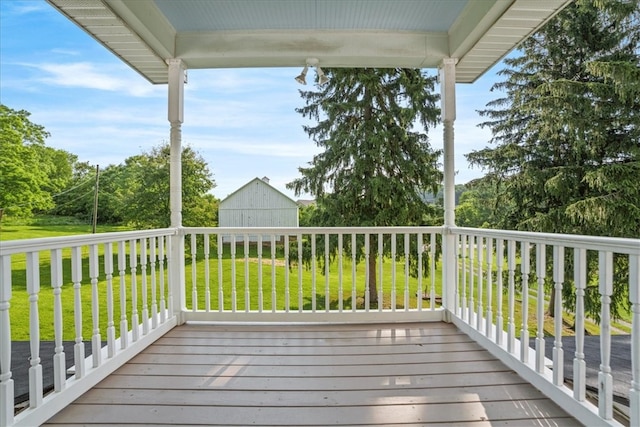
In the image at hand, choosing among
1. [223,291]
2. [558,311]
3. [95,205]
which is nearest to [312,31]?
[558,311]

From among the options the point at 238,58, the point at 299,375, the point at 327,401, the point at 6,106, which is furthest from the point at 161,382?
the point at 6,106

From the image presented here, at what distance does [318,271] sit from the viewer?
28.6 ft

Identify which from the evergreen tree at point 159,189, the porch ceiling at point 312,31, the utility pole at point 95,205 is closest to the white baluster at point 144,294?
the porch ceiling at point 312,31

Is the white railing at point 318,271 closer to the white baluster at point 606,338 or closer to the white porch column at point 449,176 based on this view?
the white porch column at point 449,176

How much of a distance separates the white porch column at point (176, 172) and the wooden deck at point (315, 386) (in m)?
0.51

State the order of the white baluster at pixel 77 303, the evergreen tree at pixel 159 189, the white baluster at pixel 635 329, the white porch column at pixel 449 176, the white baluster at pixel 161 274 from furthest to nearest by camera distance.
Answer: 1. the evergreen tree at pixel 159 189
2. the white porch column at pixel 449 176
3. the white baluster at pixel 161 274
4. the white baluster at pixel 77 303
5. the white baluster at pixel 635 329

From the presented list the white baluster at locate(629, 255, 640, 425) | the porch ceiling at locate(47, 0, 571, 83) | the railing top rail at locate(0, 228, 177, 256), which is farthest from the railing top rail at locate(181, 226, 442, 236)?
the white baluster at locate(629, 255, 640, 425)

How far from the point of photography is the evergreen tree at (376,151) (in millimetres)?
7141

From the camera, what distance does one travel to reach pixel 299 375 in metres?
2.29

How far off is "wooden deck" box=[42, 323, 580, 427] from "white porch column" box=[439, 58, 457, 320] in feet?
1.80

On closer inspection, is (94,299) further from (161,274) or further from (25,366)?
(25,366)

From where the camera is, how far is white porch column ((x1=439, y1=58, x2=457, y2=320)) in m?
3.47

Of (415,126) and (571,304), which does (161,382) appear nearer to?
(415,126)

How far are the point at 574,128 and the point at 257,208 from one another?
5.90 metres
